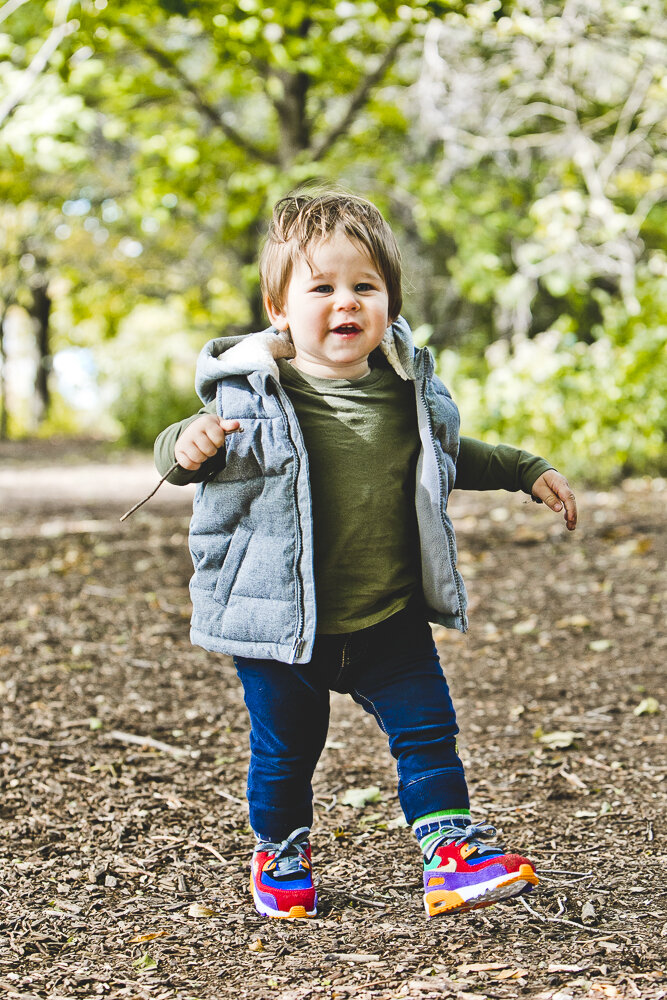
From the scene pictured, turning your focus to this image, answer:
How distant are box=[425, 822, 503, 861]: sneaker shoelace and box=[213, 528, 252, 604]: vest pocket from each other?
67 cm

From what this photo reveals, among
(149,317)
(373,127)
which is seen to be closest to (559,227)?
(373,127)

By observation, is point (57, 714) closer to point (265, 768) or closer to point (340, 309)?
point (265, 768)

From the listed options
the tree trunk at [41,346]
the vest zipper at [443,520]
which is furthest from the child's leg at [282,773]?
the tree trunk at [41,346]

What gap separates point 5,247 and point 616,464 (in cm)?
1285

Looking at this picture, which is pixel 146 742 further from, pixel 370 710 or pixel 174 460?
pixel 174 460

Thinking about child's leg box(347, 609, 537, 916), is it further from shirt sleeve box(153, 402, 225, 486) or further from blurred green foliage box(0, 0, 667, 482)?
blurred green foliage box(0, 0, 667, 482)

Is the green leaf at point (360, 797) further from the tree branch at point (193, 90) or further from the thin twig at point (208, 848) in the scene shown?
the tree branch at point (193, 90)

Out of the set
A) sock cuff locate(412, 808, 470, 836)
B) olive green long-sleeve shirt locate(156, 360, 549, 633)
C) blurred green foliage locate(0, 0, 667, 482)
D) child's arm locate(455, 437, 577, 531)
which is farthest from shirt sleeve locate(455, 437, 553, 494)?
blurred green foliage locate(0, 0, 667, 482)

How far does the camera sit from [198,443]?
2121 mm

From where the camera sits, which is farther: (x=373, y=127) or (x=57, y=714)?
(x=373, y=127)

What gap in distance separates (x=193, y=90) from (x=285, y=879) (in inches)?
295

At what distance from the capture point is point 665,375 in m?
7.84

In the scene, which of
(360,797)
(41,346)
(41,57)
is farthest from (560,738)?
(41,346)

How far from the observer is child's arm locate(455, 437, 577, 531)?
92.0 inches
